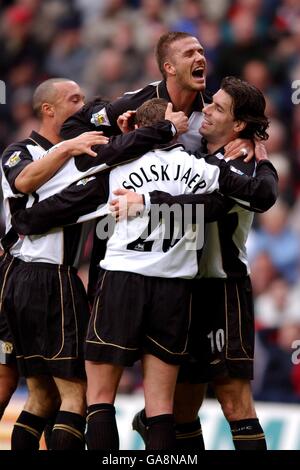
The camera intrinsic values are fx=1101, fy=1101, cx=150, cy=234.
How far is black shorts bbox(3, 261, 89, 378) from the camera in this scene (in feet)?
17.9

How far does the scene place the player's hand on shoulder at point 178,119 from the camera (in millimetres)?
5240

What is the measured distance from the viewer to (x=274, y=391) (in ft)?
26.7

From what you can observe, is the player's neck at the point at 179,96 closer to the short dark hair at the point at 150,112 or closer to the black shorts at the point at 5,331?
the short dark hair at the point at 150,112

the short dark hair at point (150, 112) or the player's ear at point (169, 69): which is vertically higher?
the player's ear at point (169, 69)

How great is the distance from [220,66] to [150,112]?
462 cm

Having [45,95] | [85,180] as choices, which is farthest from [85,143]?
[45,95]

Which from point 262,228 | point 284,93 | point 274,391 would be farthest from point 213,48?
point 274,391

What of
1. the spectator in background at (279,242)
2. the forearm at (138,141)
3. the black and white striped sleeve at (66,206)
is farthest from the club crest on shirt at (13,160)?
the spectator in background at (279,242)

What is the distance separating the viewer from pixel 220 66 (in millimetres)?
9781

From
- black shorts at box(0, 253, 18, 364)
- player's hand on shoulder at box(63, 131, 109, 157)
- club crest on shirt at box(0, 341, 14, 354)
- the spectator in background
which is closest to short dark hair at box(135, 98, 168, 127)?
player's hand on shoulder at box(63, 131, 109, 157)

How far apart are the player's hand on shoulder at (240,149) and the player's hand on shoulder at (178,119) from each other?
24 cm

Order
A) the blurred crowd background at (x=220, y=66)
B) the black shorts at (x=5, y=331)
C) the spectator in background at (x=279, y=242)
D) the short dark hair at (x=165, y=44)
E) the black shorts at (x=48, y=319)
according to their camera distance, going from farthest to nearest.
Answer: the spectator in background at (x=279, y=242) < the blurred crowd background at (x=220, y=66) < the short dark hair at (x=165, y=44) < the black shorts at (x=5, y=331) < the black shorts at (x=48, y=319)

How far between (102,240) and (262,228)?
343 centimetres
